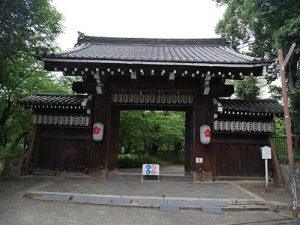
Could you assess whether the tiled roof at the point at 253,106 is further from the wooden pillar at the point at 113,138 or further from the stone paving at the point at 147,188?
the wooden pillar at the point at 113,138

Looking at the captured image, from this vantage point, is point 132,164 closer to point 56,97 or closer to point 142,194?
point 56,97

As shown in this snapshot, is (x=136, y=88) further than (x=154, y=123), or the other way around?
(x=154, y=123)

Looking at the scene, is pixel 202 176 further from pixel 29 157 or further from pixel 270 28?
pixel 270 28

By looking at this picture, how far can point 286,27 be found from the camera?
11.4m

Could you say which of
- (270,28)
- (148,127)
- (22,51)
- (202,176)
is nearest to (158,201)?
(202,176)

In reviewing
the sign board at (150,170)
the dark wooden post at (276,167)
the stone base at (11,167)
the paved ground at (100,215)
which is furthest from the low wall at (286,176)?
the stone base at (11,167)

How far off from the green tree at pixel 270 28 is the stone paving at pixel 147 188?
6498 millimetres

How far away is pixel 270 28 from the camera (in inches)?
551

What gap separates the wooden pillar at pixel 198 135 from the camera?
1102 centimetres

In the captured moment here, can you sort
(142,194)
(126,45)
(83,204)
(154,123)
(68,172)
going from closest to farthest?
(83,204) → (142,194) → (68,172) → (126,45) → (154,123)

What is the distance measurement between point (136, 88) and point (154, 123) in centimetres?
1296

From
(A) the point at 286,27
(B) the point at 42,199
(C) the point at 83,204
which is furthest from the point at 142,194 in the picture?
(A) the point at 286,27

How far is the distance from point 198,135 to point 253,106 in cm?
280

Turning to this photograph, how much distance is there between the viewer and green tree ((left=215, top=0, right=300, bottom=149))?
11852 mm
